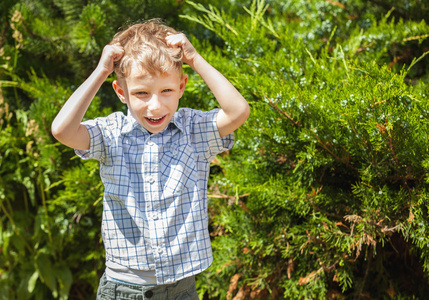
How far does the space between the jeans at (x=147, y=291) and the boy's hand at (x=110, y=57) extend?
812 mm

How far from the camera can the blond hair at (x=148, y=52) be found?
1.57 m

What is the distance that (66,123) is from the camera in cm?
153

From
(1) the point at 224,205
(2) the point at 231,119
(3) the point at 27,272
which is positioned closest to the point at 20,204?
(3) the point at 27,272

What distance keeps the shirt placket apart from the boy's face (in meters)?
0.13

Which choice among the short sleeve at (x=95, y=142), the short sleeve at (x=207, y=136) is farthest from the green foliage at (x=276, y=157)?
the short sleeve at (x=95, y=142)

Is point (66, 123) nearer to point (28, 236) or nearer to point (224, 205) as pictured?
point (224, 205)

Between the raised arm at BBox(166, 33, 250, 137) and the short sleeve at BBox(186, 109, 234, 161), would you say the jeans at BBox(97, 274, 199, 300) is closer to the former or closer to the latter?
the short sleeve at BBox(186, 109, 234, 161)

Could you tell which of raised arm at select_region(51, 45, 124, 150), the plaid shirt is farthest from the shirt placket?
raised arm at select_region(51, 45, 124, 150)

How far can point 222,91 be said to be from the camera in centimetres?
162

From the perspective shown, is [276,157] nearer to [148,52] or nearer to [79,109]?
[148,52]

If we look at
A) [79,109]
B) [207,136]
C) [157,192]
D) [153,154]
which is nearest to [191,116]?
[207,136]

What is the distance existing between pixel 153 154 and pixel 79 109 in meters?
0.31

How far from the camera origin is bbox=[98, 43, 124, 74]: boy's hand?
1.59 m

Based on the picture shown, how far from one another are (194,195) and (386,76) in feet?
3.24
